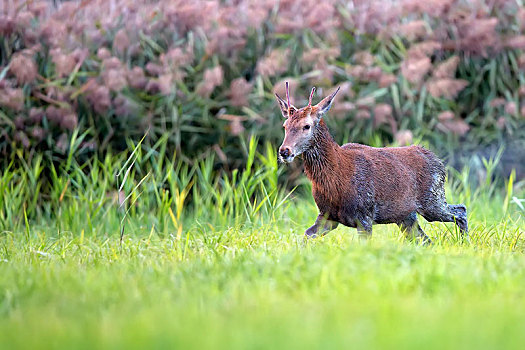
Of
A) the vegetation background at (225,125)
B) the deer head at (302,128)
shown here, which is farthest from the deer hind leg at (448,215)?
the deer head at (302,128)

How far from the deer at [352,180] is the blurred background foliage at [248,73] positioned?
2.55 meters

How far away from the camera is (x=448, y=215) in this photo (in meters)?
6.33

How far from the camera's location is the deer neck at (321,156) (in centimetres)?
568

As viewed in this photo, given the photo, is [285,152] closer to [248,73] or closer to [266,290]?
[266,290]

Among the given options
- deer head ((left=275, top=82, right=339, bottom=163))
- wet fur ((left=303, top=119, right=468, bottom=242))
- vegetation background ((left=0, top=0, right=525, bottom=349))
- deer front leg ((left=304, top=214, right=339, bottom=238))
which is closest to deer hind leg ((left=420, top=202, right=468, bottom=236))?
wet fur ((left=303, top=119, right=468, bottom=242))

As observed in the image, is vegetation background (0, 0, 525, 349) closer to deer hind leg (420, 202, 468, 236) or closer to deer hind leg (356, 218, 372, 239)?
deer hind leg (420, 202, 468, 236)

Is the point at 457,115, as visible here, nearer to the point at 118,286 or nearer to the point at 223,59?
the point at 223,59

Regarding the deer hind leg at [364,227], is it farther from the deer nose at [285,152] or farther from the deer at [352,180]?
the deer nose at [285,152]

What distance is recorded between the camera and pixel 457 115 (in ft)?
32.0

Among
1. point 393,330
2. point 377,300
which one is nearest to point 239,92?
point 377,300

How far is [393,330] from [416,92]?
259 inches

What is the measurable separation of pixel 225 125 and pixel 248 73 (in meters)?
0.90

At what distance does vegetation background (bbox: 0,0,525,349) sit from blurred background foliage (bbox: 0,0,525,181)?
25mm

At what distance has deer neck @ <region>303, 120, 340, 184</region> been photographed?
224 inches
